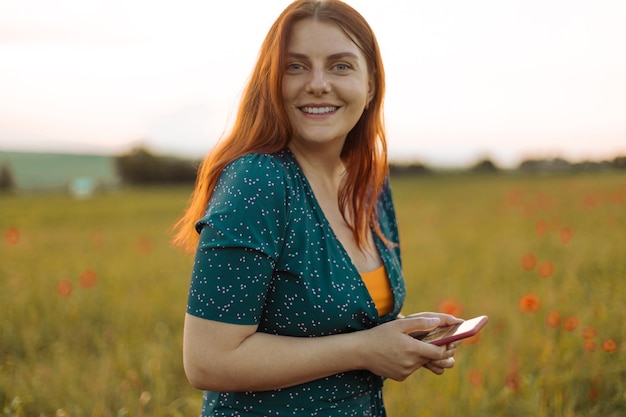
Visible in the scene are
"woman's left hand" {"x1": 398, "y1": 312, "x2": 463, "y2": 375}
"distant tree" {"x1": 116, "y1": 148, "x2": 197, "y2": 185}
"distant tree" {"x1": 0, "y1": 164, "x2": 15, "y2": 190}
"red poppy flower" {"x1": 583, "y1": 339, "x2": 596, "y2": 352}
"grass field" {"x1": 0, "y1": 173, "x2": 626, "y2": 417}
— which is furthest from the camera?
"distant tree" {"x1": 116, "y1": 148, "x2": 197, "y2": 185}

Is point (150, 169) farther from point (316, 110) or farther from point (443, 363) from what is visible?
point (443, 363)

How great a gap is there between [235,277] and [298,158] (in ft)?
1.59

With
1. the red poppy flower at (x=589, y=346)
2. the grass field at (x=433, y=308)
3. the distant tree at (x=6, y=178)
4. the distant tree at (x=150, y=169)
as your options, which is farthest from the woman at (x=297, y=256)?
the distant tree at (x=150, y=169)

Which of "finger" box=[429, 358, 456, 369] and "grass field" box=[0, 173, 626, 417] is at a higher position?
"finger" box=[429, 358, 456, 369]

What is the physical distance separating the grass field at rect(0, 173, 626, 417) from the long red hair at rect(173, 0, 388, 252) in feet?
3.49

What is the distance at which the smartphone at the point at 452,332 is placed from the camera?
5.27 feet

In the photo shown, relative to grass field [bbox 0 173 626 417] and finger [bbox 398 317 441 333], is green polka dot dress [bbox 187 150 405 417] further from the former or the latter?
grass field [bbox 0 173 626 417]

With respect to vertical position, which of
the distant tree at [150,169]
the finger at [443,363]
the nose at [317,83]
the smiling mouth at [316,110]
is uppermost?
the nose at [317,83]

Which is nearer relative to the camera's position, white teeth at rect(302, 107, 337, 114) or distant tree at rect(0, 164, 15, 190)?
white teeth at rect(302, 107, 337, 114)

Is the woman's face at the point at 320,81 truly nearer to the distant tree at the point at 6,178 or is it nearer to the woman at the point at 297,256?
the woman at the point at 297,256

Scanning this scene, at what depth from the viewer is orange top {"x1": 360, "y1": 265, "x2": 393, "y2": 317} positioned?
178cm

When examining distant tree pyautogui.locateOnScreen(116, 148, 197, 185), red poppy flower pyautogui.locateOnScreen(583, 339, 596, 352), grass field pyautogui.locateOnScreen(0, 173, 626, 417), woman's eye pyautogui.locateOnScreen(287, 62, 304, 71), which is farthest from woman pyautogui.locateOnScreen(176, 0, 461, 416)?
distant tree pyautogui.locateOnScreen(116, 148, 197, 185)

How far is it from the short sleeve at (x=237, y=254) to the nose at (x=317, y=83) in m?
0.37

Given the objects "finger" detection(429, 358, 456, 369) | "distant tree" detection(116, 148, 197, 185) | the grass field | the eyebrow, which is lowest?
"distant tree" detection(116, 148, 197, 185)
